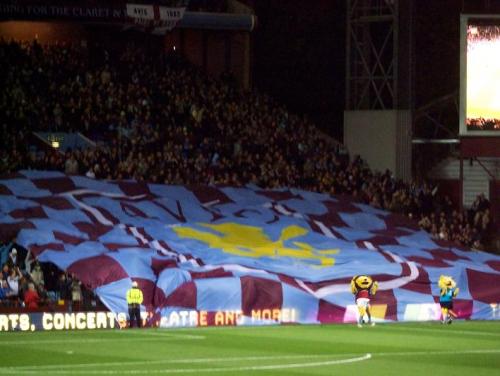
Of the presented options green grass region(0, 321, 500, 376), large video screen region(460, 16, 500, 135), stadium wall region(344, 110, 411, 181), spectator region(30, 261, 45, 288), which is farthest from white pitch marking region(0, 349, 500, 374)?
→ stadium wall region(344, 110, 411, 181)

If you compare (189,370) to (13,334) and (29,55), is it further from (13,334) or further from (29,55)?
(29,55)

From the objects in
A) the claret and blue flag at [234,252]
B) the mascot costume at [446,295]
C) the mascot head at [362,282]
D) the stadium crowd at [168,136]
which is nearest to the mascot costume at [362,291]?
the mascot head at [362,282]

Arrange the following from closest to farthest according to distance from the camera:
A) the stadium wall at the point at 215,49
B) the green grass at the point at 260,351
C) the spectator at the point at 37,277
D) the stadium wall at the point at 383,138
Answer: the green grass at the point at 260,351
the spectator at the point at 37,277
the stadium wall at the point at 383,138
the stadium wall at the point at 215,49

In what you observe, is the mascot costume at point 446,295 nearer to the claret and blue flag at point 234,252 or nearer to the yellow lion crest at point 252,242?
the claret and blue flag at point 234,252

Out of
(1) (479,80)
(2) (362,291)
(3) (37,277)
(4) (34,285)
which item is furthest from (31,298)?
(1) (479,80)

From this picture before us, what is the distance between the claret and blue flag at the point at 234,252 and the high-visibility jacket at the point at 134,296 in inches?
59.3

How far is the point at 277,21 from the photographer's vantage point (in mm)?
63094

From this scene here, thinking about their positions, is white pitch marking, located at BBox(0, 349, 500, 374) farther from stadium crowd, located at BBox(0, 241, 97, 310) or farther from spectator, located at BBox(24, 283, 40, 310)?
spectator, located at BBox(24, 283, 40, 310)

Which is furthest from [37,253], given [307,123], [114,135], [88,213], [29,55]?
[307,123]

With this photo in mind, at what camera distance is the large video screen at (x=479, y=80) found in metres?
44.4

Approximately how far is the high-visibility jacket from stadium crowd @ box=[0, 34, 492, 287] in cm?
1033

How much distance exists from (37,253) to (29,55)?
15.1 m

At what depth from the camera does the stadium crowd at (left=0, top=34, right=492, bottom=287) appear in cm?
4709

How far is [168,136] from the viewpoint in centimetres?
4972
